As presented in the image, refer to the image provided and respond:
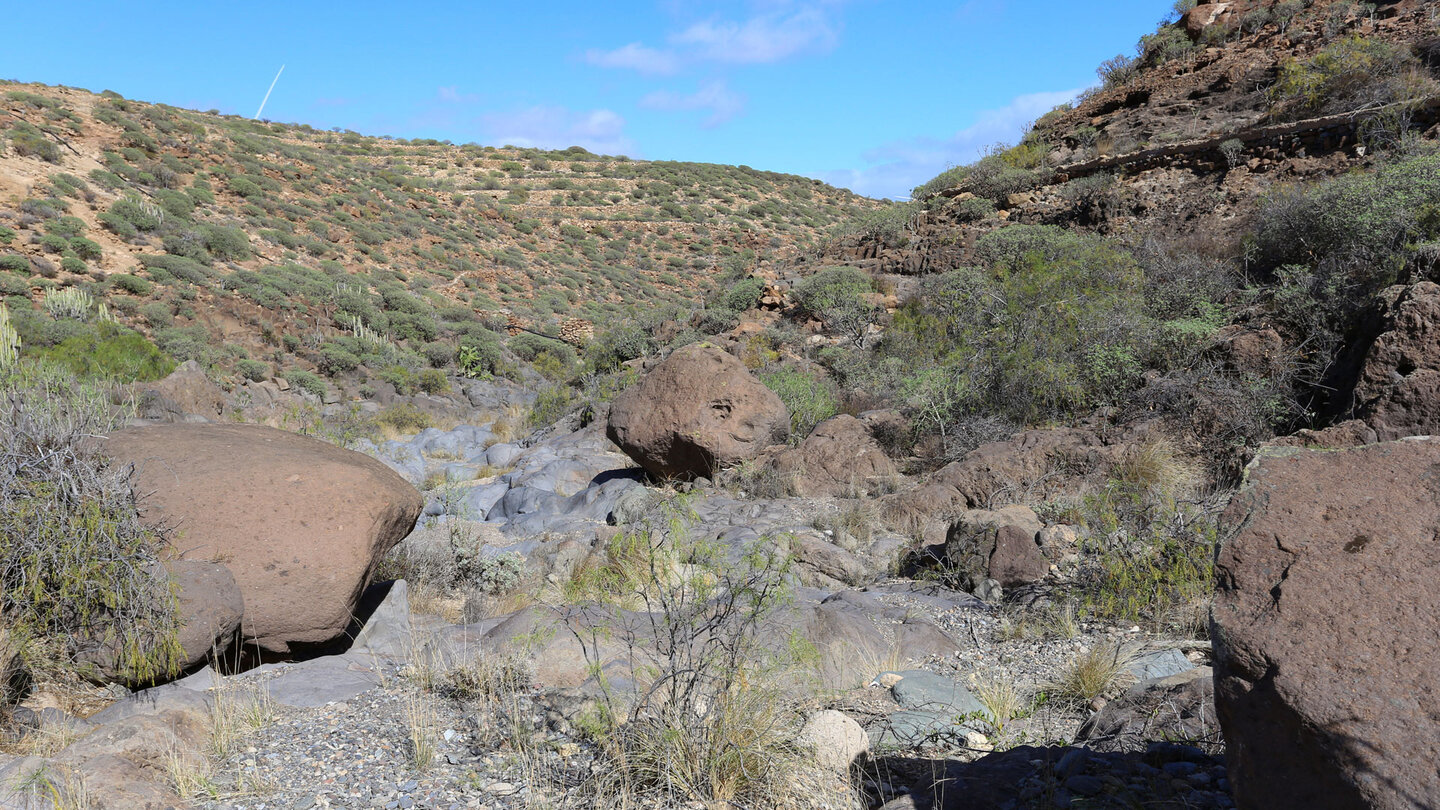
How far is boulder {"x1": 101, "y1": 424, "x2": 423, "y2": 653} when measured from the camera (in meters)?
4.30

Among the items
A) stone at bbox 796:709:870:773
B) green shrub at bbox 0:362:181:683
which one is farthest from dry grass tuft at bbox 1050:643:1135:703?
green shrub at bbox 0:362:181:683

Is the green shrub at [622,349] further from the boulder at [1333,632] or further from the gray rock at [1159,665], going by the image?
the boulder at [1333,632]

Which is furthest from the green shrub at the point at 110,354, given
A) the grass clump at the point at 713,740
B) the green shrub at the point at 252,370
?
the grass clump at the point at 713,740

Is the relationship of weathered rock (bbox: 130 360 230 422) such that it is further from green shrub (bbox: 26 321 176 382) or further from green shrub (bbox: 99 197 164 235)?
green shrub (bbox: 99 197 164 235)

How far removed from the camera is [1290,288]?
8.66m

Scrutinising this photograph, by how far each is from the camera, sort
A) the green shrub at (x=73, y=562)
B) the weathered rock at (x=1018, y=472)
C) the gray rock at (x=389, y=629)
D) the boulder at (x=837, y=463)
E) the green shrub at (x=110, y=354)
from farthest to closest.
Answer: the green shrub at (x=110, y=354)
the boulder at (x=837, y=463)
the weathered rock at (x=1018, y=472)
the gray rock at (x=389, y=629)
the green shrub at (x=73, y=562)

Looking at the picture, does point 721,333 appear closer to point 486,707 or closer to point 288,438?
point 288,438

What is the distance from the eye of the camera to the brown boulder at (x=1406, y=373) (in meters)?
5.77

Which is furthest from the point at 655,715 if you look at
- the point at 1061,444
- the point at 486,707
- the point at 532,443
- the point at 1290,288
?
the point at 532,443

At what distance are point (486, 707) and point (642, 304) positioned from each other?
27070 millimetres

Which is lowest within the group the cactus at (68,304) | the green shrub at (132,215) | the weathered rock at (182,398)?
the weathered rock at (182,398)

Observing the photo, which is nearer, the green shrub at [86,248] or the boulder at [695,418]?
the boulder at [695,418]

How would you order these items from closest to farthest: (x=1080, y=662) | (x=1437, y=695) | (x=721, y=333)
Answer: (x=1437, y=695) → (x=1080, y=662) → (x=721, y=333)

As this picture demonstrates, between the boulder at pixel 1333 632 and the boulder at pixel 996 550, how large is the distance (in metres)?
3.67
